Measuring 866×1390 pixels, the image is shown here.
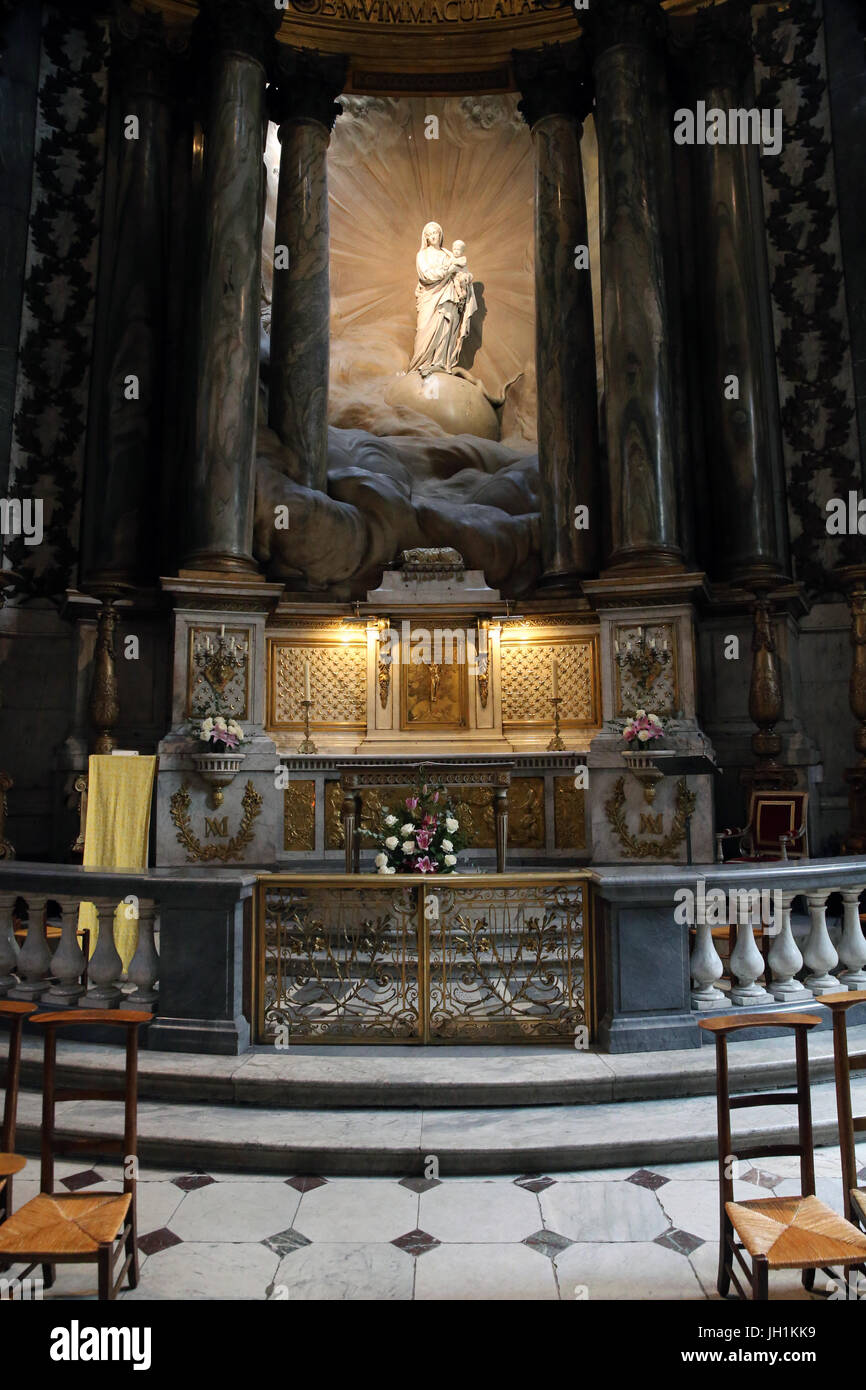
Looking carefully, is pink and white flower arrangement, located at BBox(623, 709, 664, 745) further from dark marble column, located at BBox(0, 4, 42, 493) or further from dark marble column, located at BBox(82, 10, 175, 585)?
dark marble column, located at BBox(0, 4, 42, 493)

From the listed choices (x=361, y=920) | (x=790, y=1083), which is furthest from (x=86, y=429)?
(x=790, y=1083)

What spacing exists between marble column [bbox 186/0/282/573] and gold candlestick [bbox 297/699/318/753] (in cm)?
162

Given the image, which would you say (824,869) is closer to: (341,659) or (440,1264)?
(440,1264)

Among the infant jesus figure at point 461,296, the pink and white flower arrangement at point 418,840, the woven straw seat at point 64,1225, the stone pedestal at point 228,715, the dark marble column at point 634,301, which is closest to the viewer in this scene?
the woven straw seat at point 64,1225

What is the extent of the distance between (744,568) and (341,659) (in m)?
4.65

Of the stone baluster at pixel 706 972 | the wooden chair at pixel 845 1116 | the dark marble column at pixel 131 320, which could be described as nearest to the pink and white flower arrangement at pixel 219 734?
the dark marble column at pixel 131 320

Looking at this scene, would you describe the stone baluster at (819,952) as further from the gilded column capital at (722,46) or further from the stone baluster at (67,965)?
the gilded column capital at (722,46)

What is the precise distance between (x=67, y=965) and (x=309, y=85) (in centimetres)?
1190

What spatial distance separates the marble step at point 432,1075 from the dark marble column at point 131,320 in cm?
740

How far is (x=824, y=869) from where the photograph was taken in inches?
213

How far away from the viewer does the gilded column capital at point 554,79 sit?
12312mm

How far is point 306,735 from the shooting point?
422 inches

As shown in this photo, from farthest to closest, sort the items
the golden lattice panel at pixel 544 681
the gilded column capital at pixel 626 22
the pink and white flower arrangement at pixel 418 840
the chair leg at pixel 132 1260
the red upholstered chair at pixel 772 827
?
the gilded column capital at pixel 626 22 < the golden lattice panel at pixel 544 681 < the red upholstered chair at pixel 772 827 < the pink and white flower arrangement at pixel 418 840 < the chair leg at pixel 132 1260

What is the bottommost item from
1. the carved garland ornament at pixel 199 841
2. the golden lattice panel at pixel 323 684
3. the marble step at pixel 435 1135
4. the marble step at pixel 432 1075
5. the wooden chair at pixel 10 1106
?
the marble step at pixel 435 1135
